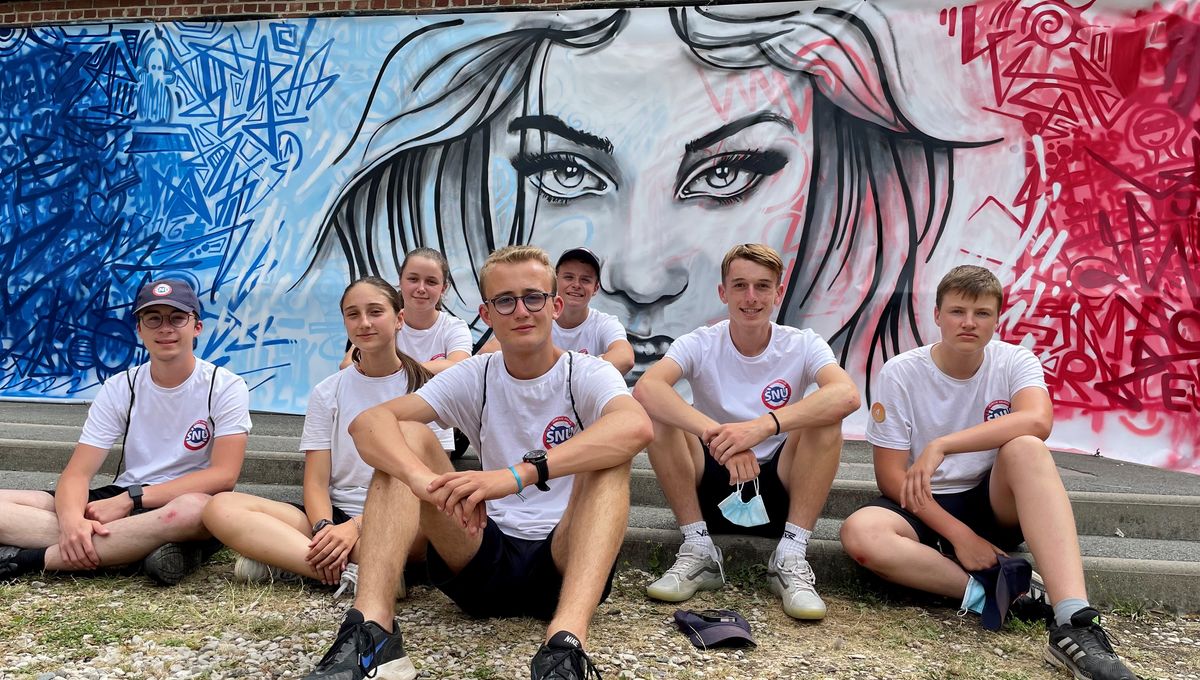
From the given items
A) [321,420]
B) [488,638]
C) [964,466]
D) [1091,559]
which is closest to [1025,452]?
[964,466]

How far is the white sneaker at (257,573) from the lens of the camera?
126 inches

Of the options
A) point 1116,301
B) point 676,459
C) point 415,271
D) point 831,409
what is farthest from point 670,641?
point 1116,301

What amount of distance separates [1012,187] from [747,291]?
2928 millimetres

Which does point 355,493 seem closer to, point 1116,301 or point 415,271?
point 415,271

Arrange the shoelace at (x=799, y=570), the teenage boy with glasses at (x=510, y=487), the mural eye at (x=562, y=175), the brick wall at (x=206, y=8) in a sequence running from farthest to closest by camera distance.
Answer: the brick wall at (x=206, y=8)
the mural eye at (x=562, y=175)
the shoelace at (x=799, y=570)
the teenage boy with glasses at (x=510, y=487)

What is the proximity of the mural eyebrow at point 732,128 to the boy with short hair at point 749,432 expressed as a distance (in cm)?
243

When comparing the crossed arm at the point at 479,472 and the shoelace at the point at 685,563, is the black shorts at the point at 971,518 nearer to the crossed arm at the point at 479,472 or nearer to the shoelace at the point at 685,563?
the shoelace at the point at 685,563

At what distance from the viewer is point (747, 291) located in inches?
130

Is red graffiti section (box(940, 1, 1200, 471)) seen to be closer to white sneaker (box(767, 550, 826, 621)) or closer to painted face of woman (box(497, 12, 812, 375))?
painted face of woman (box(497, 12, 812, 375))

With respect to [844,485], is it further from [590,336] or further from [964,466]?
[590,336]

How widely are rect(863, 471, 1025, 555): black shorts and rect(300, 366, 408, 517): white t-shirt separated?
1949mm

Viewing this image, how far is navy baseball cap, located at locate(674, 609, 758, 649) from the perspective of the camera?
2717 millimetres

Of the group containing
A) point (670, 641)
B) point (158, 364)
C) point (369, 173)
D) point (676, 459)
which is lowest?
point (670, 641)

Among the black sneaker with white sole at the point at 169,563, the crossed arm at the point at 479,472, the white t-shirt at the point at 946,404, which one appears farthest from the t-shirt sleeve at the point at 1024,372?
the black sneaker with white sole at the point at 169,563
